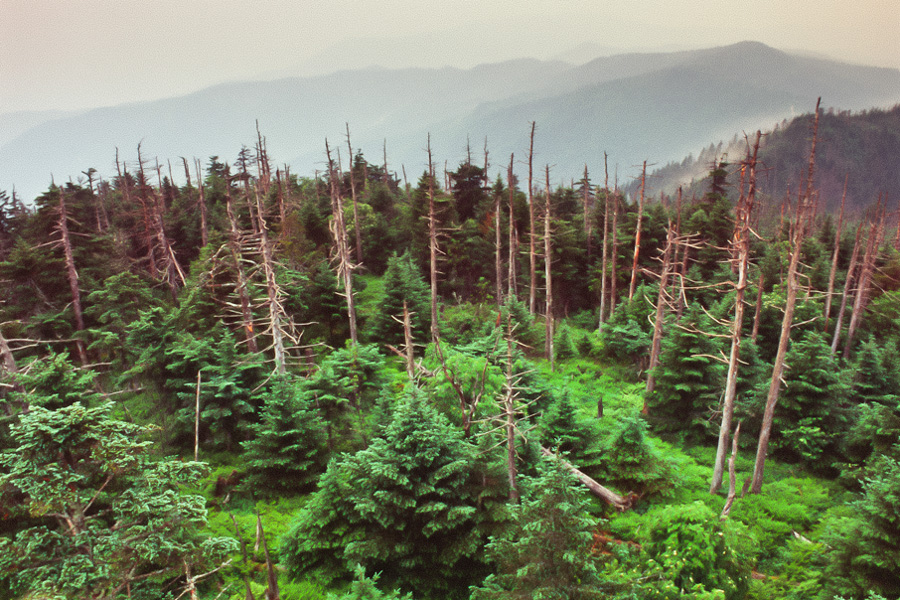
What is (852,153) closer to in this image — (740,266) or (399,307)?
(740,266)

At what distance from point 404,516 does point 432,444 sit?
5.07ft

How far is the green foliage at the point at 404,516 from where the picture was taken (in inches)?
341

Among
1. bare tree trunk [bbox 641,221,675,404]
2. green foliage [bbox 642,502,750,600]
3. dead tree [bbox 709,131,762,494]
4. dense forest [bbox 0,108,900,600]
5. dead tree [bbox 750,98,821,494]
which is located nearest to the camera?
dense forest [bbox 0,108,900,600]

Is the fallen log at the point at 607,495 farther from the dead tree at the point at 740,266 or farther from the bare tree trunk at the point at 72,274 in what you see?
the bare tree trunk at the point at 72,274

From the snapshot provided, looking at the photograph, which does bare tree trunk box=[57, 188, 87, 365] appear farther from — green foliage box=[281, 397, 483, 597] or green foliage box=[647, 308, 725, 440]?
green foliage box=[647, 308, 725, 440]

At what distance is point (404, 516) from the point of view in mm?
8914

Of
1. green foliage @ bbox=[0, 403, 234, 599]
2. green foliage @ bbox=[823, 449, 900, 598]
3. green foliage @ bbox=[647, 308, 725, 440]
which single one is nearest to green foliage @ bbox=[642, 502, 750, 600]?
green foliage @ bbox=[823, 449, 900, 598]

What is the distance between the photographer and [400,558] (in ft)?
29.5

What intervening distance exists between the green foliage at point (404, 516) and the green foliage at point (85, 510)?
2471 mm

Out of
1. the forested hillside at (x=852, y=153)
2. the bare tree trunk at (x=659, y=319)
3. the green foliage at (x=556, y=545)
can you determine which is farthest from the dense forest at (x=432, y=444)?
the forested hillside at (x=852, y=153)

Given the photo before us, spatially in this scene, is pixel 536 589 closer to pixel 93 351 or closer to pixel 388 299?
pixel 388 299

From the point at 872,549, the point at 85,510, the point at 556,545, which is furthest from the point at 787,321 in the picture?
the point at 85,510

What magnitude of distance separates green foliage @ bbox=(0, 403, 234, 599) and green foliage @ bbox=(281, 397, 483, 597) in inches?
97.3

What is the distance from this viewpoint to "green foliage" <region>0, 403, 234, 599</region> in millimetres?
5926
